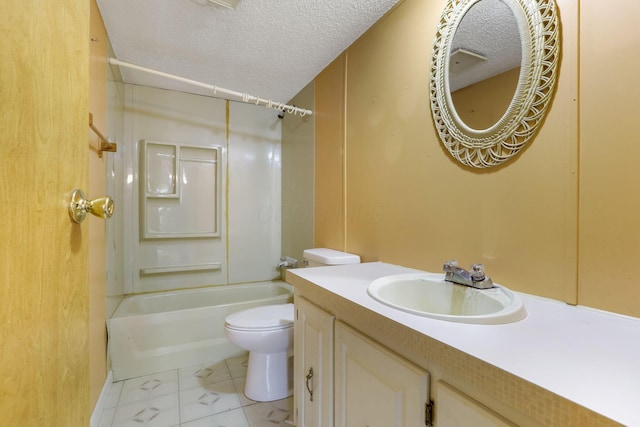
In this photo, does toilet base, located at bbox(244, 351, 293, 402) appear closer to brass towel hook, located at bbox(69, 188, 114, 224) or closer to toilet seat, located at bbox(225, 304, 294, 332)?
toilet seat, located at bbox(225, 304, 294, 332)

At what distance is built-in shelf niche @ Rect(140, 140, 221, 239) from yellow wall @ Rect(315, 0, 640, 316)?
1.61 m

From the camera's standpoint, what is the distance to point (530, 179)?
0.93 m

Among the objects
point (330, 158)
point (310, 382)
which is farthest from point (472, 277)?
point (330, 158)

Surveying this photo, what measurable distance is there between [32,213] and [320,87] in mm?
2006

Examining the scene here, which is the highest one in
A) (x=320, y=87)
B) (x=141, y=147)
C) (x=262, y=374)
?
(x=320, y=87)

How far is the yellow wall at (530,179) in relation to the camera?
75 centimetres

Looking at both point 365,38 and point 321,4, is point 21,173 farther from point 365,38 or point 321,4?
point 365,38

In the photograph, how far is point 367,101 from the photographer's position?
166 cm

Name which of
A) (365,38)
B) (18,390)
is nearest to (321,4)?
(365,38)

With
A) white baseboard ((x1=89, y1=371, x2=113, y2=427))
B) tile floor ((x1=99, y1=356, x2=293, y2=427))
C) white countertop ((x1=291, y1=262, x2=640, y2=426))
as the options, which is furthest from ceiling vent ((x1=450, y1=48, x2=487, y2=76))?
white baseboard ((x1=89, y1=371, x2=113, y2=427))

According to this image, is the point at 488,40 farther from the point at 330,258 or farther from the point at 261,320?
the point at 261,320

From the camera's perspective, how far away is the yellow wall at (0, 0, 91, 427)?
412 millimetres

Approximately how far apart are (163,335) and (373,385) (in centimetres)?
177

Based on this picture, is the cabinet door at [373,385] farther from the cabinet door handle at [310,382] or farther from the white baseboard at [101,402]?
the white baseboard at [101,402]
